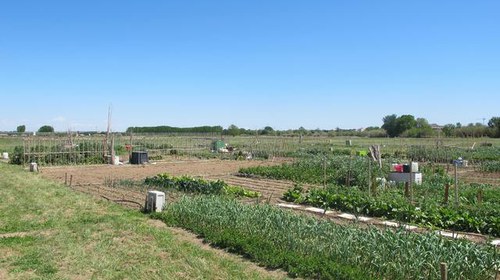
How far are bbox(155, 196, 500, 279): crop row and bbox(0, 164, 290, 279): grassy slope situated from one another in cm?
39

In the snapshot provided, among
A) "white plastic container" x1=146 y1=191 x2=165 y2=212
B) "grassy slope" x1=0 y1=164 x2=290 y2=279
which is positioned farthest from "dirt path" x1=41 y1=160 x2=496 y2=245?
"grassy slope" x1=0 y1=164 x2=290 y2=279

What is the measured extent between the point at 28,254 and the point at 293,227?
4155 millimetres

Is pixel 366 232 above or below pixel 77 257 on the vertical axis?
above

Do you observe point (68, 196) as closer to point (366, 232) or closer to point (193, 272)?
point (193, 272)

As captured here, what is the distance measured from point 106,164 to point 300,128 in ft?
220

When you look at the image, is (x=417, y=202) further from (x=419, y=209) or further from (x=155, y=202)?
(x=155, y=202)

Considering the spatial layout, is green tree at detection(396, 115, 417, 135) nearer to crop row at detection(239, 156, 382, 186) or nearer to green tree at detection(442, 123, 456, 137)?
green tree at detection(442, 123, 456, 137)

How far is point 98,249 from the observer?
7676mm

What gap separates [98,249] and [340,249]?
152 inches

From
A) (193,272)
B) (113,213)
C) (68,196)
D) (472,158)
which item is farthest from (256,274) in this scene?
(472,158)

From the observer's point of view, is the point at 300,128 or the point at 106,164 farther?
the point at 300,128

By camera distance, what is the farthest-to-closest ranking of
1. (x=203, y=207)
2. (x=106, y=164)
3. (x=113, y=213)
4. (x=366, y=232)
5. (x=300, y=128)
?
1. (x=300, y=128)
2. (x=106, y=164)
3. (x=113, y=213)
4. (x=203, y=207)
5. (x=366, y=232)

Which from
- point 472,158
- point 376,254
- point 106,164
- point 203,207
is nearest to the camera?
point 376,254

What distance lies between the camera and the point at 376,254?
6.16 m
